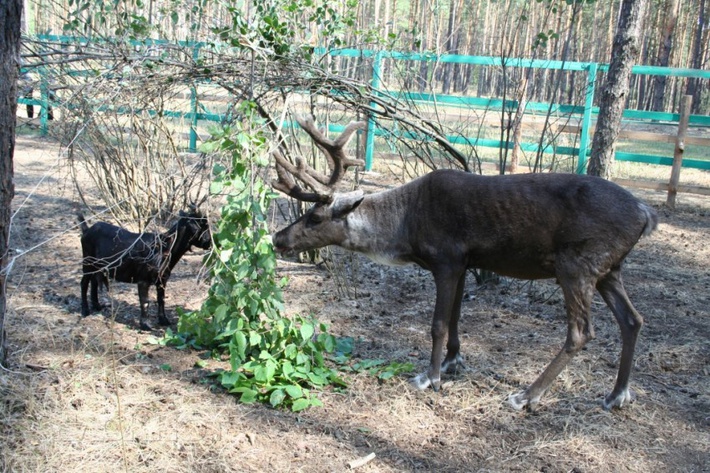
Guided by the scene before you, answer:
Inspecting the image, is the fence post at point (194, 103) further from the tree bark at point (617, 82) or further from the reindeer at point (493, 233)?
the tree bark at point (617, 82)

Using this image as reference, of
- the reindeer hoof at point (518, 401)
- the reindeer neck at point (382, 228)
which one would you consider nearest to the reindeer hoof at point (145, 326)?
the reindeer neck at point (382, 228)

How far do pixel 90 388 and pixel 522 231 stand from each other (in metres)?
3.56

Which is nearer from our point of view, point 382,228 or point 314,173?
point 382,228

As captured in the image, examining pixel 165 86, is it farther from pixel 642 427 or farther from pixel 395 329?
pixel 642 427

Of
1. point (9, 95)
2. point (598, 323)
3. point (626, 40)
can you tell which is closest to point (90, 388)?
point (9, 95)

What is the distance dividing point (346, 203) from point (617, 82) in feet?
16.1

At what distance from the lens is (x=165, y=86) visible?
254 inches

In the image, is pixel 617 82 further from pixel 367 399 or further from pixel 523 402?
pixel 367 399

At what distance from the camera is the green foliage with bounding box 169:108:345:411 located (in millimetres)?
5359

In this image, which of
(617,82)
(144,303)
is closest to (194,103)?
(144,303)

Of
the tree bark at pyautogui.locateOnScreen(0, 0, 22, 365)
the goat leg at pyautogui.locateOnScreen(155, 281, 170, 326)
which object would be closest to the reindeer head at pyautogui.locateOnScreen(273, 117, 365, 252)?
the goat leg at pyautogui.locateOnScreen(155, 281, 170, 326)

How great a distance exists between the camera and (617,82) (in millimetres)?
9188

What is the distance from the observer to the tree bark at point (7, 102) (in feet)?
15.3

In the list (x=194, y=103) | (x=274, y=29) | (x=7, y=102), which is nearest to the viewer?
(x=7, y=102)
